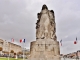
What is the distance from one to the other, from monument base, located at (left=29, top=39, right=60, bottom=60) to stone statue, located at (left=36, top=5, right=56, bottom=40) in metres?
0.81

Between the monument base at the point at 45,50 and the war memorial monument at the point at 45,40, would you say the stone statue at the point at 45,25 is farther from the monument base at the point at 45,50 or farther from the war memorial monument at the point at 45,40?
the monument base at the point at 45,50

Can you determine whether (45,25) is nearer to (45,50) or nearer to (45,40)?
(45,40)

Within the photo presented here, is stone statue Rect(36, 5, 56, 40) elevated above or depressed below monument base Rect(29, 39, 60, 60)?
above

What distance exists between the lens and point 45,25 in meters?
20.3

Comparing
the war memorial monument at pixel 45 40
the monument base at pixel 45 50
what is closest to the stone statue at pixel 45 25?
the war memorial monument at pixel 45 40

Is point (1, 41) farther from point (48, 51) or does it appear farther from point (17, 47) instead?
point (48, 51)

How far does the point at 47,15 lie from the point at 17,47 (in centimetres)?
5818

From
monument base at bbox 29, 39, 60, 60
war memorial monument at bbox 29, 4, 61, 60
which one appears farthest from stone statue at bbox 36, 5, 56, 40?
monument base at bbox 29, 39, 60, 60

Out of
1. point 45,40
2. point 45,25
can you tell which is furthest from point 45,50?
point 45,25

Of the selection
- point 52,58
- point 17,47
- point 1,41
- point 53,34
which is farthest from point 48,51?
point 17,47

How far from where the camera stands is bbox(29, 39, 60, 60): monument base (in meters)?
18.8

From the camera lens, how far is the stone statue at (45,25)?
65.5ft

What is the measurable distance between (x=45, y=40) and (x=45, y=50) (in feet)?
3.51

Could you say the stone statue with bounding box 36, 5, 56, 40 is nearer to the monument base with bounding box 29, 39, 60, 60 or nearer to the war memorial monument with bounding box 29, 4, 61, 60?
the war memorial monument with bounding box 29, 4, 61, 60
